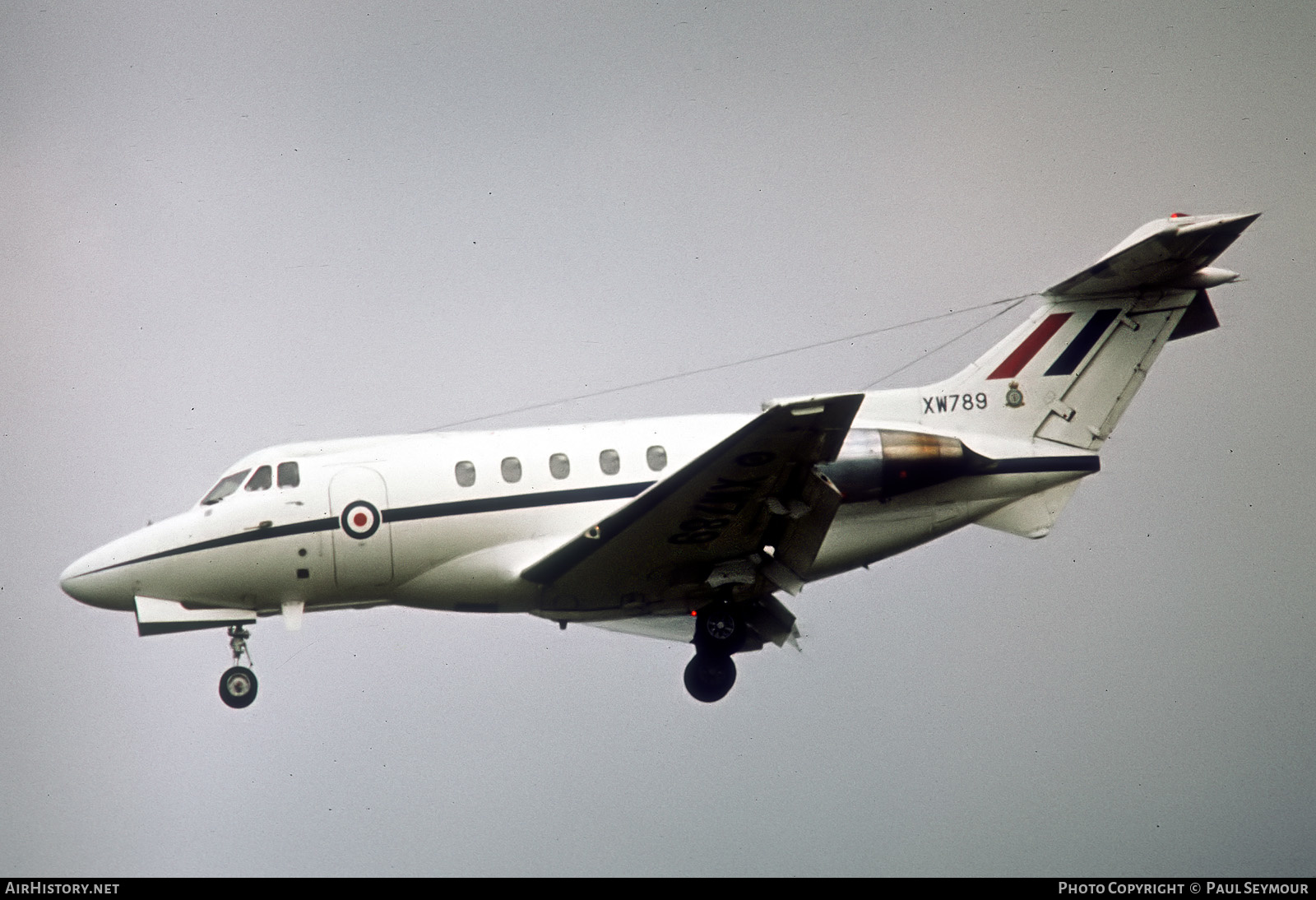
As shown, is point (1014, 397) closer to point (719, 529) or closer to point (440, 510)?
point (719, 529)

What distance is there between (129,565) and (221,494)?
1.43m

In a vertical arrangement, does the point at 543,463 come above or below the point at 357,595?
above

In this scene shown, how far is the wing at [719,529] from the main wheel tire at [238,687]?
13.3 feet

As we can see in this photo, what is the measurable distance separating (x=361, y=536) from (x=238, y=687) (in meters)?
2.74

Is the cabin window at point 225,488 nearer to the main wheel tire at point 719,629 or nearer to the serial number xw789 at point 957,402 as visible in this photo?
the main wheel tire at point 719,629

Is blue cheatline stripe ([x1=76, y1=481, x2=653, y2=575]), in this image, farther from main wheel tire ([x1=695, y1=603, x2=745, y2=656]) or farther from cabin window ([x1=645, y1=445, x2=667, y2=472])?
main wheel tire ([x1=695, y1=603, x2=745, y2=656])

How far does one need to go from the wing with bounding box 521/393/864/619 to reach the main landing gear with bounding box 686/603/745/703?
291mm

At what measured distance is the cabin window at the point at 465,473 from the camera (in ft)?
59.0

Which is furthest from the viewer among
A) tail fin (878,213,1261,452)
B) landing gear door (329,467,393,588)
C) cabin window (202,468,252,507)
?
tail fin (878,213,1261,452)

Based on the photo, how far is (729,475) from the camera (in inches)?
625

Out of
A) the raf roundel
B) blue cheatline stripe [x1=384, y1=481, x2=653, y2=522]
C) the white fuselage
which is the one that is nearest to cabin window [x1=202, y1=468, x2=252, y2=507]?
the white fuselage

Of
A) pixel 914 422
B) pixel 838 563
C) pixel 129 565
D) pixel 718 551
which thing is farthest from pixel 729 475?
pixel 129 565

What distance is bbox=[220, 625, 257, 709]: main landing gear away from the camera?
1848cm
